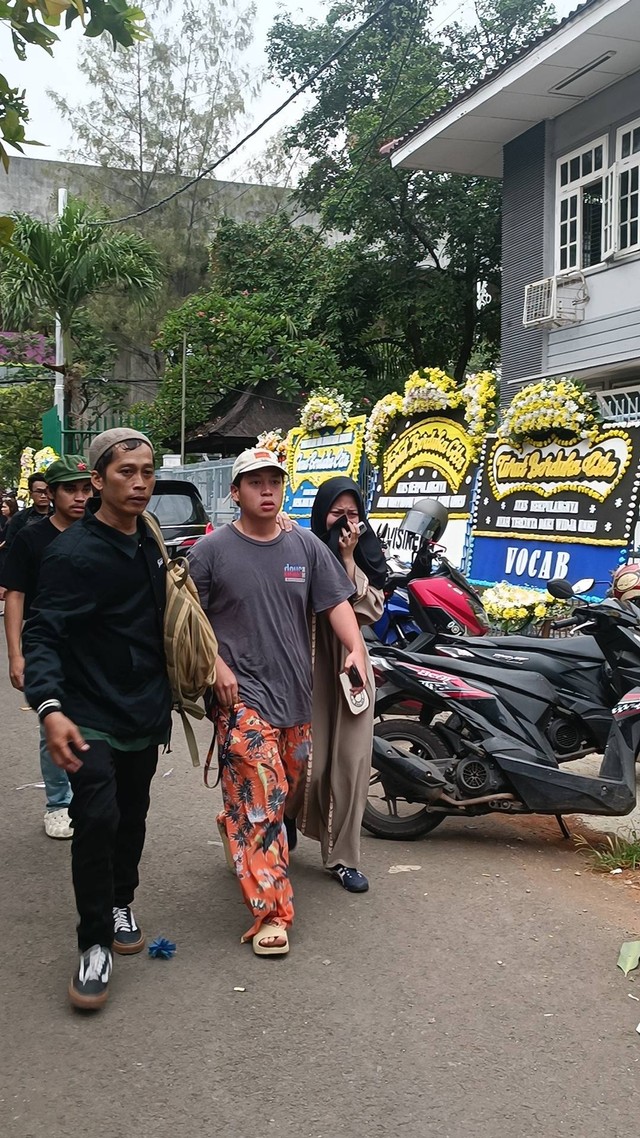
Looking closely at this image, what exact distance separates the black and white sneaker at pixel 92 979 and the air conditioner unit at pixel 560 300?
1190 centimetres

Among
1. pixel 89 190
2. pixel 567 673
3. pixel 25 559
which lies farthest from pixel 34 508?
pixel 89 190

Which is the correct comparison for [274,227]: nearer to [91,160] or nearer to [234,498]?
[91,160]

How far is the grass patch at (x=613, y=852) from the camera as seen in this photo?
4777 millimetres

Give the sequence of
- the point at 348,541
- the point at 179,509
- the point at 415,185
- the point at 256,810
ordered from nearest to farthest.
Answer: the point at 256,810, the point at 348,541, the point at 179,509, the point at 415,185

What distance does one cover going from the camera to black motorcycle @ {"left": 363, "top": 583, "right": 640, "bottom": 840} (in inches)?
187

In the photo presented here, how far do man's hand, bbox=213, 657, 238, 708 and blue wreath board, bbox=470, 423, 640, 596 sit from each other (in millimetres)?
4835

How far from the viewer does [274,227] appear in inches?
944

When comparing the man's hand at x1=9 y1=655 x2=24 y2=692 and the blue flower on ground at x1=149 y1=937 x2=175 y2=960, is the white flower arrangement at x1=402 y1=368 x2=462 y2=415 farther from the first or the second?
the blue flower on ground at x1=149 y1=937 x2=175 y2=960

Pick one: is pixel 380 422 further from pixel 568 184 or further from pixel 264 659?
pixel 264 659

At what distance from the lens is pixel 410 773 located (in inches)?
190

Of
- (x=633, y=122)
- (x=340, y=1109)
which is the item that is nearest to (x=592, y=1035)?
(x=340, y=1109)

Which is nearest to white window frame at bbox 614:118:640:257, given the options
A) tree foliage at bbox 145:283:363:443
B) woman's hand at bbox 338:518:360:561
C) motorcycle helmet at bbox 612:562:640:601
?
tree foliage at bbox 145:283:363:443

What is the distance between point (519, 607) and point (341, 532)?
417cm

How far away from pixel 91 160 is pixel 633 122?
28.1 m
